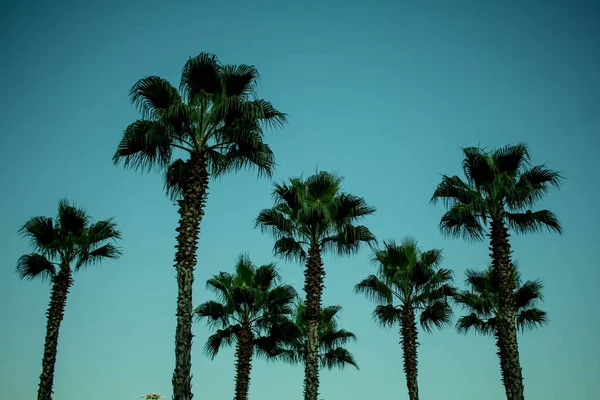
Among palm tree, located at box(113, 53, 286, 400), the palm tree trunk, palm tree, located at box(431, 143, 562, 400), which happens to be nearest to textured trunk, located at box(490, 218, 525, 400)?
palm tree, located at box(431, 143, 562, 400)

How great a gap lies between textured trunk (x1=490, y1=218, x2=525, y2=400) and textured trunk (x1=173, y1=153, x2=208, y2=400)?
33.4ft

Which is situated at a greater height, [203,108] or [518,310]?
[203,108]

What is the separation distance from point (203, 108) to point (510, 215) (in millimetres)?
11261

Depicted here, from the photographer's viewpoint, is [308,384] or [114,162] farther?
[308,384]

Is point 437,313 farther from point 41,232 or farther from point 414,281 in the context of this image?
point 41,232

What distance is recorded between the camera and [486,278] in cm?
2808

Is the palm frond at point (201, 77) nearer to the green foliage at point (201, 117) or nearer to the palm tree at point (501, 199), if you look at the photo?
the green foliage at point (201, 117)

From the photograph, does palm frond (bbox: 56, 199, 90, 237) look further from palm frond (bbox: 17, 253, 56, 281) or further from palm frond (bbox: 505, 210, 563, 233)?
palm frond (bbox: 505, 210, 563, 233)

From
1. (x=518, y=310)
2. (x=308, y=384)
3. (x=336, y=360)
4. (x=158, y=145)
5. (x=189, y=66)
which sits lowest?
(x=308, y=384)

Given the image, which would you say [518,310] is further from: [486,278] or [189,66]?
[189,66]

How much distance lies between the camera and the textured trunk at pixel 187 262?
46.2 ft

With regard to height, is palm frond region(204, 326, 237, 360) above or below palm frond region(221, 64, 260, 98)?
below

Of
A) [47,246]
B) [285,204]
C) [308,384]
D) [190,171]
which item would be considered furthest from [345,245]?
[47,246]

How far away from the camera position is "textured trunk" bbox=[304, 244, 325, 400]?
19.9 meters
